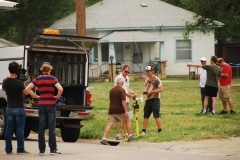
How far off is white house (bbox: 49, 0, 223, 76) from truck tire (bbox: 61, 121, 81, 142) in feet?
107

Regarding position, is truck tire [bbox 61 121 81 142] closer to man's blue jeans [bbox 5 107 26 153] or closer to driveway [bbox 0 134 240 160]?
driveway [bbox 0 134 240 160]

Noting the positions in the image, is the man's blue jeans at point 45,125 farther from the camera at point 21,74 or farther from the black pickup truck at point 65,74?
the black pickup truck at point 65,74

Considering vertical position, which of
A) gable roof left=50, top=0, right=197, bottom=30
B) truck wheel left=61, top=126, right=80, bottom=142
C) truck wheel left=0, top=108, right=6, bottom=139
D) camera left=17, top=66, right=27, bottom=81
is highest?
gable roof left=50, top=0, right=197, bottom=30

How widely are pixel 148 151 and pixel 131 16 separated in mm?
38194

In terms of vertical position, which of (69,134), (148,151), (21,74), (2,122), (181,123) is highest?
(21,74)

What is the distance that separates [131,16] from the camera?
5512 centimetres

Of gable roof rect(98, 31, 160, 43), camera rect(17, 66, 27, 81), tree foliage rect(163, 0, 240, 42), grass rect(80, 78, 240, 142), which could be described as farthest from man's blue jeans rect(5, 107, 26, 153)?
gable roof rect(98, 31, 160, 43)

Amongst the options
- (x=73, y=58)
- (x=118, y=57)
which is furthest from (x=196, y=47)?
(x=73, y=58)

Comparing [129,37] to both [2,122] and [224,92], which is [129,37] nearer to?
[224,92]

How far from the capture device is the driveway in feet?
51.2

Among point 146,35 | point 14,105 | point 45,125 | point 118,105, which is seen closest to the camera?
point 45,125

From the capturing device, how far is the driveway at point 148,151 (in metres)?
15.6

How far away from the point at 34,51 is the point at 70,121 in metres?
1.91

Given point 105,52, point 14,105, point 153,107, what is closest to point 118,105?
point 153,107
